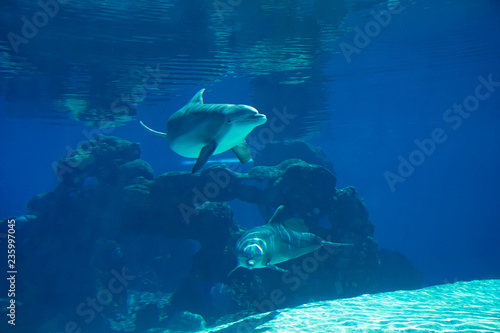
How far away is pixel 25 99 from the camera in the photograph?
18.1 metres

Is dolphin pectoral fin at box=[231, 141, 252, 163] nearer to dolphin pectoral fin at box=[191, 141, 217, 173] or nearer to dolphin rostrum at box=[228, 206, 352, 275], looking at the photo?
dolphin pectoral fin at box=[191, 141, 217, 173]

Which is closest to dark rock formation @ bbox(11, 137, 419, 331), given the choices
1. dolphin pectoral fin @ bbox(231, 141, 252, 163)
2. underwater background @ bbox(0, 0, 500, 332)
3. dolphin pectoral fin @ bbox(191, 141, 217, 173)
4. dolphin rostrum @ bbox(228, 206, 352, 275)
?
underwater background @ bbox(0, 0, 500, 332)

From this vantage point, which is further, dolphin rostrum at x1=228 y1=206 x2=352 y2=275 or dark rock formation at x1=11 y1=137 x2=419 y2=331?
dark rock formation at x1=11 y1=137 x2=419 y2=331

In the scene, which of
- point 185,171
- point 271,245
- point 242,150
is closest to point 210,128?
point 242,150

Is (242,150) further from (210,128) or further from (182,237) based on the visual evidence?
(182,237)

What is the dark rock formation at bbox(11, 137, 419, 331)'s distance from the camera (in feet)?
34.0

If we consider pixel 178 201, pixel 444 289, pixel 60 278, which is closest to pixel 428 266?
pixel 444 289

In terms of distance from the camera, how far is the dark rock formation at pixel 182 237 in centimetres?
1035

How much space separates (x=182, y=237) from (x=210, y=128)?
8887 millimetres

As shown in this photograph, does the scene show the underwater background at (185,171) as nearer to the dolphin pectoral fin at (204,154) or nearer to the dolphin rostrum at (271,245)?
the dolphin rostrum at (271,245)

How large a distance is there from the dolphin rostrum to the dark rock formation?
3.21 metres

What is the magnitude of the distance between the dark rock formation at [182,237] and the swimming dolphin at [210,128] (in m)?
6.52

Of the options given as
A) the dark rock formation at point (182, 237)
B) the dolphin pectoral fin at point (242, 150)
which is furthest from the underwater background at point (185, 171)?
the dolphin pectoral fin at point (242, 150)

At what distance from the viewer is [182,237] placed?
1191 cm
